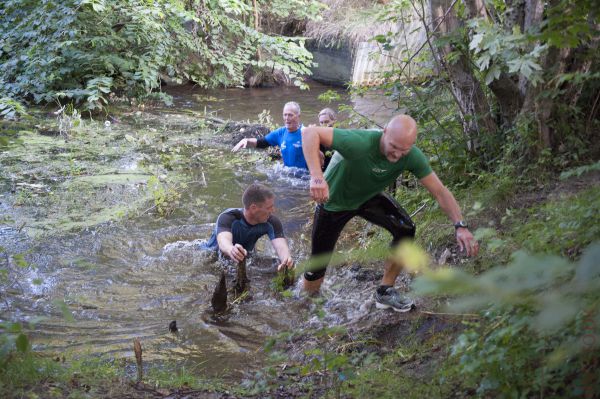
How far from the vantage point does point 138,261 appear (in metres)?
7.39

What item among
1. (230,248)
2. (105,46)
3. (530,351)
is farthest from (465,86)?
(105,46)

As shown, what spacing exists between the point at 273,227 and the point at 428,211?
1.70 metres

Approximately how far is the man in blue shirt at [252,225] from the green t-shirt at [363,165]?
4.27 feet

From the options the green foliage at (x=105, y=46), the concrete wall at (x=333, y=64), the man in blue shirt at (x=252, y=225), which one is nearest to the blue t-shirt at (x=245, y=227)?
the man in blue shirt at (x=252, y=225)

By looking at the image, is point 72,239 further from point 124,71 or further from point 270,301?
point 124,71

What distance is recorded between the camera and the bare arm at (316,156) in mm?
4491

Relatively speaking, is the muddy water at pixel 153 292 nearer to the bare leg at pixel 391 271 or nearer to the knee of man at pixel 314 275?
the knee of man at pixel 314 275

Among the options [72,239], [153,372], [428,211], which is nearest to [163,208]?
[72,239]

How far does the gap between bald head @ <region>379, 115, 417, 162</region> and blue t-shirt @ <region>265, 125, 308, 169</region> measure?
486 cm

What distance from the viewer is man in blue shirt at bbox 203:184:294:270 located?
6426 mm

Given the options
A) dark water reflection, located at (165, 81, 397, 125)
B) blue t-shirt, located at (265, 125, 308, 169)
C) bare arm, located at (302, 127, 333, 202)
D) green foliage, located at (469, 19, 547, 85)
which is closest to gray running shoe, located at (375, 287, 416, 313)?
bare arm, located at (302, 127, 333, 202)

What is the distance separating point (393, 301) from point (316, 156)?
154 cm

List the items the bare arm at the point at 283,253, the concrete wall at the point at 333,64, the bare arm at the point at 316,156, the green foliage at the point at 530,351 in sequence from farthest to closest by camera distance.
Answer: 1. the concrete wall at the point at 333,64
2. the bare arm at the point at 283,253
3. the bare arm at the point at 316,156
4. the green foliage at the point at 530,351

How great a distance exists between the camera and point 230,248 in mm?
6113
